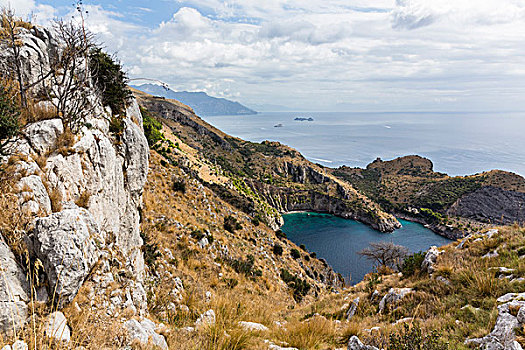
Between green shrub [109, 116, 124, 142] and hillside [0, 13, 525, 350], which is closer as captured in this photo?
hillside [0, 13, 525, 350]

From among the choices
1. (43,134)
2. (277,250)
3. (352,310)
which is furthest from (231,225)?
(43,134)

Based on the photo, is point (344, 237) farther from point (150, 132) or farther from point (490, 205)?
point (150, 132)

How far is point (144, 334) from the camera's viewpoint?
16.5ft

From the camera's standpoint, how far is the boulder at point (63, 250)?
13.8 feet

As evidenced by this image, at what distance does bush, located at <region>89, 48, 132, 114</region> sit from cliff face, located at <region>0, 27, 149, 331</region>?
2.02ft

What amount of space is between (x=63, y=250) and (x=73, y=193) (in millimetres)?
2632

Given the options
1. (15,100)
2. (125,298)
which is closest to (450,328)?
(125,298)

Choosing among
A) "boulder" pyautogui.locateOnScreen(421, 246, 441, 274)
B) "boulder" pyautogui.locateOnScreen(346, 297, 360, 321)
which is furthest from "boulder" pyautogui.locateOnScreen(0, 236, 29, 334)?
"boulder" pyautogui.locateOnScreen(421, 246, 441, 274)

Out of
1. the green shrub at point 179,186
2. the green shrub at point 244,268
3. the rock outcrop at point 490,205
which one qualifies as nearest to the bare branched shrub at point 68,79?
the green shrub at point 244,268

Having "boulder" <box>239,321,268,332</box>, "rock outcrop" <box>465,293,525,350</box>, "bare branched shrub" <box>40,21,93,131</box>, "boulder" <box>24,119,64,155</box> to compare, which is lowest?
"boulder" <box>239,321,268,332</box>

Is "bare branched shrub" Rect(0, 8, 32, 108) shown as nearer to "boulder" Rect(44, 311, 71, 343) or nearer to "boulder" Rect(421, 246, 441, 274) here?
"boulder" Rect(44, 311, 71, 343)

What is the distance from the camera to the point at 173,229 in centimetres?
1805

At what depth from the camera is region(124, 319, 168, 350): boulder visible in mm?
4864

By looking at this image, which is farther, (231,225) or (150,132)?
(150,132)
